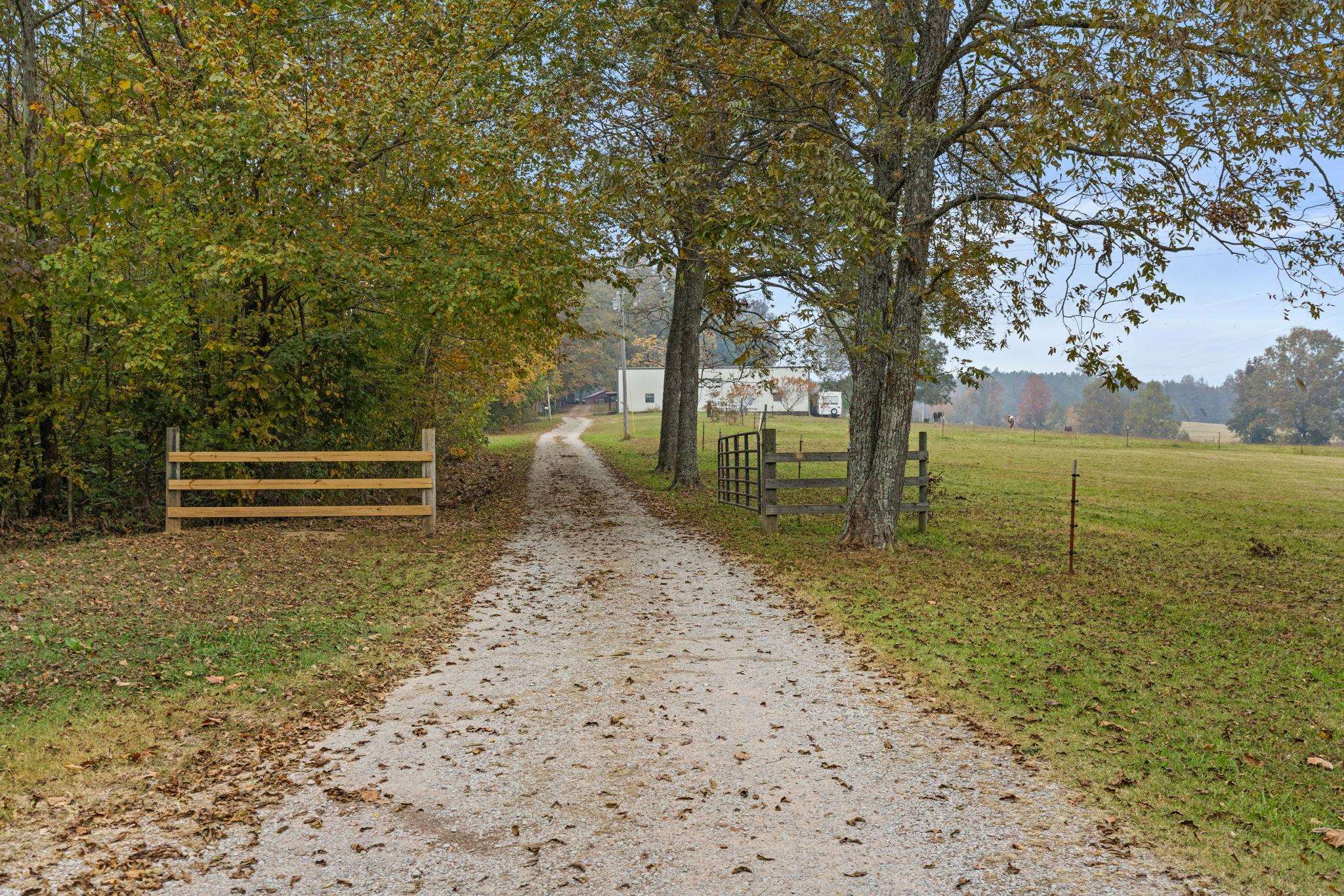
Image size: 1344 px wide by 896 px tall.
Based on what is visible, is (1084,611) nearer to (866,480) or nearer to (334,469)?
(866,480)

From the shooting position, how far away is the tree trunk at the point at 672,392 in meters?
23.1

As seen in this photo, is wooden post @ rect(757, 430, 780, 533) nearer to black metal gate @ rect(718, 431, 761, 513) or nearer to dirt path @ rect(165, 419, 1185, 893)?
black metal gate @ rect(718, 431, 761, 513)

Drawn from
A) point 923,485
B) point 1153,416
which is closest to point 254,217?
point 923,485

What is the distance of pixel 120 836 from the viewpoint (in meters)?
4.27

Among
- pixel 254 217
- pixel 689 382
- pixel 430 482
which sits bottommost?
pixel 430 482

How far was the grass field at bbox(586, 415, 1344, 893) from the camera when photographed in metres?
4.76

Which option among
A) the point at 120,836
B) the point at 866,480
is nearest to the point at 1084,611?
the point at 866,480

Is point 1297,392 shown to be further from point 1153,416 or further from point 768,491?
point 768,491

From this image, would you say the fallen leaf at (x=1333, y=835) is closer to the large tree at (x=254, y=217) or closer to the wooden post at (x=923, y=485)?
the wooden post at (x=923, y=485)

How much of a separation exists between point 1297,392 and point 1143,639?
87695 mm

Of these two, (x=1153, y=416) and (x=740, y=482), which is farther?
(x=1153, y=416)

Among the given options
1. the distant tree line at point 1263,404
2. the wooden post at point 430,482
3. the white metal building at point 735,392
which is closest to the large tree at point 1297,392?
the distant tree line at point 1263,404

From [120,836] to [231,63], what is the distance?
483 inches

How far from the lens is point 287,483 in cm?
1397
